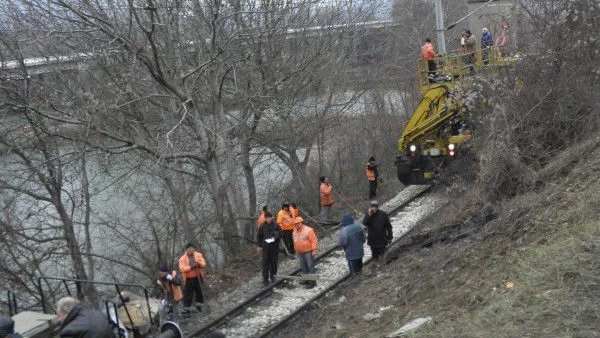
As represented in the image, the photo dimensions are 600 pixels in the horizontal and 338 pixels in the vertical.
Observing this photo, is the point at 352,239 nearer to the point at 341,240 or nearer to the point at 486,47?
the point at 341,240

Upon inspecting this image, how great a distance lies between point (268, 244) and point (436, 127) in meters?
7.97

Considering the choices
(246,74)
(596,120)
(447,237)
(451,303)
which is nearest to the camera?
(451,303)

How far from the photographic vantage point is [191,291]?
1301cm

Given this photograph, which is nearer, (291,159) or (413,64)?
(291,159)

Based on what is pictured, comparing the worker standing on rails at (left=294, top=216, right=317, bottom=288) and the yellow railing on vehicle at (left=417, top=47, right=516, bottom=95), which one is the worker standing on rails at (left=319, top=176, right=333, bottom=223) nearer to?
the yellow railing on vehicle at (left=417, top=47, right=516, bottom=95)

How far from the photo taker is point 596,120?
1609 cm

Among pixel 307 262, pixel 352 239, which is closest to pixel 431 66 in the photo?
pixel 307 262

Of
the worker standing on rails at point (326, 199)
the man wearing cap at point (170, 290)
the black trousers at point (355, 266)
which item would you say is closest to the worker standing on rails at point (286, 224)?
the black trousers at point (355, 266)

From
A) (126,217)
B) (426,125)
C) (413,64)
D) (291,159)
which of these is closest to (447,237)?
(426,125)

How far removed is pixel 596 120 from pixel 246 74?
1086 centimetres

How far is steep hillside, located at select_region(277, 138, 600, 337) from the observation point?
680 centimetres

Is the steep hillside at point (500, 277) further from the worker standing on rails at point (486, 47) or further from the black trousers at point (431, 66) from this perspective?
the black trousers at point (431, 66)

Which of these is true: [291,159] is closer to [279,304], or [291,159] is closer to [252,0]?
[252,0]

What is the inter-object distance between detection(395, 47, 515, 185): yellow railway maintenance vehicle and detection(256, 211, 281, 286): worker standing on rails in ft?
23.0
